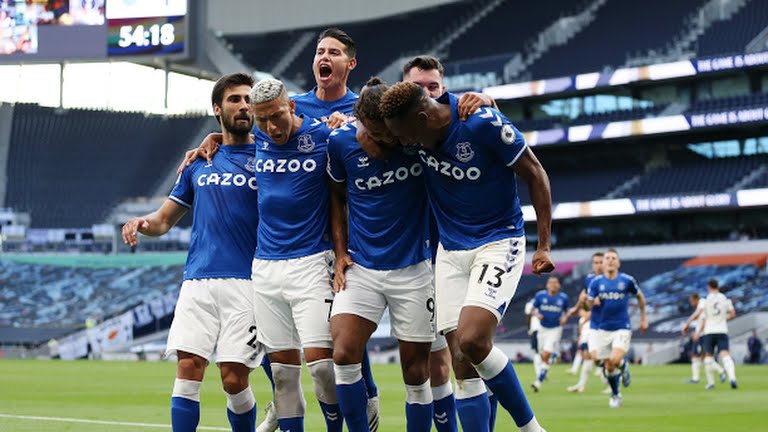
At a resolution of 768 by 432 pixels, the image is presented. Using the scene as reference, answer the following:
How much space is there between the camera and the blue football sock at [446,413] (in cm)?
795

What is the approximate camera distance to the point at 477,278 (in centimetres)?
733

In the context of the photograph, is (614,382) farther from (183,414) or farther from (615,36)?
(615,36)

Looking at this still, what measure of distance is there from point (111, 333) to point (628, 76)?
25277 mm

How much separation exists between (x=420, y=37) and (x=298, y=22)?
7220 millimetres

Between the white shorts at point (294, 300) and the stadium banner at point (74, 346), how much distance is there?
1726 inches

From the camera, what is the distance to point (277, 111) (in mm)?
7652

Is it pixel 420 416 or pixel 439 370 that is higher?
pixel 439 370

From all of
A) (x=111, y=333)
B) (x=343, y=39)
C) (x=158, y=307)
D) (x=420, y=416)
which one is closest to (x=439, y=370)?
(x=420, y=416)

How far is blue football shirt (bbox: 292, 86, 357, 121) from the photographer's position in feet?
27.2

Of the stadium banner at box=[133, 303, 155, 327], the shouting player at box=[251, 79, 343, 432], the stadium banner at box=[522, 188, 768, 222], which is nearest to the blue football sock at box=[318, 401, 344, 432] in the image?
the shouting player at box=[251, 79, 343, 432]

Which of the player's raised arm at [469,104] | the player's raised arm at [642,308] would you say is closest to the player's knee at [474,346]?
the player's raised arm at [469,104]

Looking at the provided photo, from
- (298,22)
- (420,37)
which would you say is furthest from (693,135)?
(298,22)

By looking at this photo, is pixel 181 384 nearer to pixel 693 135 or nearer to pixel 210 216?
pixel 210 216

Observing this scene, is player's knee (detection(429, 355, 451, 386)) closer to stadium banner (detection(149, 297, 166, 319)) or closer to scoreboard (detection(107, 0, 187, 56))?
stadium banner (detection(149, 297, 166, 319))
